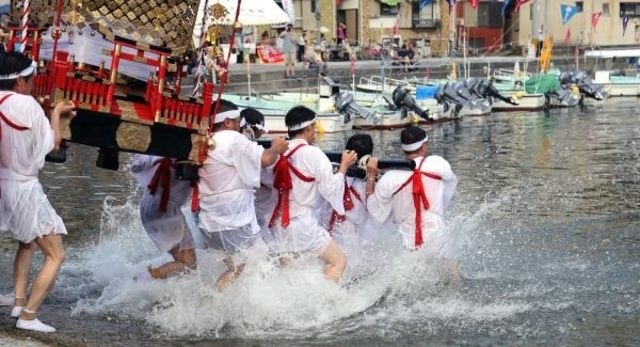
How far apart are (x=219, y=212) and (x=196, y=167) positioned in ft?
1.28

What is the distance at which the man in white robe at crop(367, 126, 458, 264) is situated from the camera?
9102 millimetres

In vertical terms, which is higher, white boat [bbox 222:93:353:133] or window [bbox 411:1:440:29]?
window [bbox 411:1:440:29]

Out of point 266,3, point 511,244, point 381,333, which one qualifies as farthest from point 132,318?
point 266,3

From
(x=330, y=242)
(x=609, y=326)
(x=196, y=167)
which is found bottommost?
(x=609, y=326)

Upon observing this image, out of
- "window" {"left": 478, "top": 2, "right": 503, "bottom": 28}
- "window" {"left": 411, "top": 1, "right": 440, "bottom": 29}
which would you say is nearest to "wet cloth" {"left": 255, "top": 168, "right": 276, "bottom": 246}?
"window" {"left": 411, "top": 1, "right": 440, "bottom": 29}

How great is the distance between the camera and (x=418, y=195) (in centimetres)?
908

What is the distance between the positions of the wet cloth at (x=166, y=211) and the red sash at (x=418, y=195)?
168 centimetres

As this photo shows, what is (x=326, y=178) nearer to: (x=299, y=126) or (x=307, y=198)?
(x=307, y=198)

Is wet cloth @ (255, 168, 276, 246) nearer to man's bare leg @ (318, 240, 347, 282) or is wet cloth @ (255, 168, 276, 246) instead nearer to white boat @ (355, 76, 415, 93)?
man's bare leg @ (318, 240, 347, 282)

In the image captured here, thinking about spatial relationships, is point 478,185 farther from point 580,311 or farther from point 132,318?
point 132,318

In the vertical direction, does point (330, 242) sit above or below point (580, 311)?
above

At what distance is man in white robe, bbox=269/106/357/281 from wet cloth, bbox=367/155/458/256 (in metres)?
0.49

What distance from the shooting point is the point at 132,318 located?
342 inches

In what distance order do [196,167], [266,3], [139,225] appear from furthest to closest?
[266,3] < [139,225] < [196,167]
